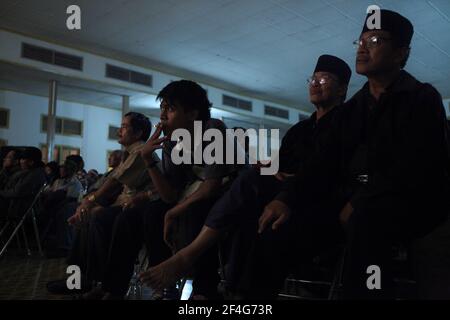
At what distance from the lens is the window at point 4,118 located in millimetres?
8516

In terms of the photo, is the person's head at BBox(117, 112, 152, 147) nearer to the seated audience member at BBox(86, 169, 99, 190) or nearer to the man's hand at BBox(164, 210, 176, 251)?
the man's hand at BBox(164, 210, 176, 251)

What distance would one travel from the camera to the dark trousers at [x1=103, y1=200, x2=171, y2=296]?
5.55 ft

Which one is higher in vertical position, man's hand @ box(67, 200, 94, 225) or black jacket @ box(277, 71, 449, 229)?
black jacket @ box(277, 71, 449, 229)

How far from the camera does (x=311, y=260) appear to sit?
4.07 feet

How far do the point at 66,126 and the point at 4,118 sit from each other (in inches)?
56.0

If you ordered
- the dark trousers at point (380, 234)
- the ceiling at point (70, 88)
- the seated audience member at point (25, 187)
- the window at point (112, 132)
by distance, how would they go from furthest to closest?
the window at point (112, 132) < the ceiling at point (70, 88) < the seated audience member at point (25, 187) < the dark trousers at point (380, 234)

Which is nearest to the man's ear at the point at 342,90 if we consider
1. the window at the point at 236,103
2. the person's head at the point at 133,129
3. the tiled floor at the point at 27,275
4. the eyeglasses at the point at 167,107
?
the eyeglasses at the point at 167,107

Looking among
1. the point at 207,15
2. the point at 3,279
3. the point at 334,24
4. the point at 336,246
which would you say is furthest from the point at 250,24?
the point at 336,246

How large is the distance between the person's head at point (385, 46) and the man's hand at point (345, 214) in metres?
0.47

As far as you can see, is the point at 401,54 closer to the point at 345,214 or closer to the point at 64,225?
the point at 345,214

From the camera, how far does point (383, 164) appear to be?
108cm

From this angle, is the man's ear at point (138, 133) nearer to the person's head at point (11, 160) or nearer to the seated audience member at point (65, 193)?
the seated audience member at point (65, 193)

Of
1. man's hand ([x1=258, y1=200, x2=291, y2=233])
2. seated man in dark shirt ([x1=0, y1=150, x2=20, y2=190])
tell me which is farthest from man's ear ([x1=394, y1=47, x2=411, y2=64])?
seated man in dark shirt ([x1=0, y1=150, x2=20, y2=190])

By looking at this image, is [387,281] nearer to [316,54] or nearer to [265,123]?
[316,54]
